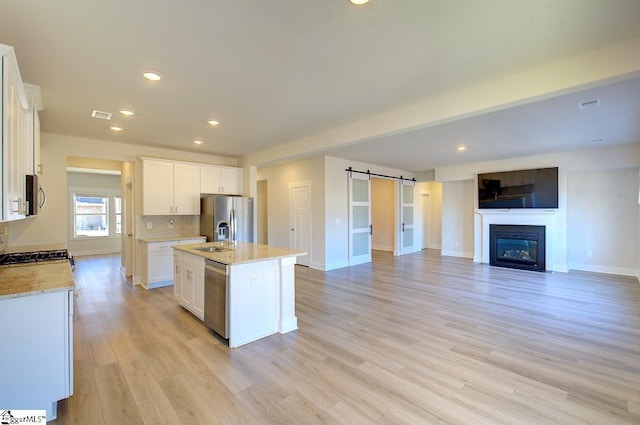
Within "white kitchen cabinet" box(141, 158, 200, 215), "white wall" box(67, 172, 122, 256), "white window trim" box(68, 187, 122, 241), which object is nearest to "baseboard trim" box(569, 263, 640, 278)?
"white kitchen cabinet" box(141, 158, 200, 215)

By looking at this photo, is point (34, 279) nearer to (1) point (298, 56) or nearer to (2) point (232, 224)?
(1) point (298, 56)

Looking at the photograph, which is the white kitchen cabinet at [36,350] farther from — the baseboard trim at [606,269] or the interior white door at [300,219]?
the baseboard trim at [606,269]

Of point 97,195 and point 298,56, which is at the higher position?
point 298,56

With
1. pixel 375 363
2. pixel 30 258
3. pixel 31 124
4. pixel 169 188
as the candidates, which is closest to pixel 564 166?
pixel 375 363

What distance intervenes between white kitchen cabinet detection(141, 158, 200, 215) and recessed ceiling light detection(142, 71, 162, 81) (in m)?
2.83

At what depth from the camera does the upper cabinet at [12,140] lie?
166cm

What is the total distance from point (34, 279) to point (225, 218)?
350 cm

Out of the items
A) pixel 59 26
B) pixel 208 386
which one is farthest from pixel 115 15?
pixel 208 386

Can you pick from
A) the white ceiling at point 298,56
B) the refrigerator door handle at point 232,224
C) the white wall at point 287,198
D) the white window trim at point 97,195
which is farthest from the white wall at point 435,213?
the white window trim at point 97,195

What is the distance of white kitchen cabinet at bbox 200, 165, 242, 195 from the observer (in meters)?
5.92

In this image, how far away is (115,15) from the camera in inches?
74.9

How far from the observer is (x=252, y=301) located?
3.07 meters

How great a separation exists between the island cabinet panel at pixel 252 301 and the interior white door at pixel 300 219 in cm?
355

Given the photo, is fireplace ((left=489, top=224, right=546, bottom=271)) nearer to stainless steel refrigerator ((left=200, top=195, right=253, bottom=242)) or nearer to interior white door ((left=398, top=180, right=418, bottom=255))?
interior white door ((left=398, top=180, right=418, bottom=255))
